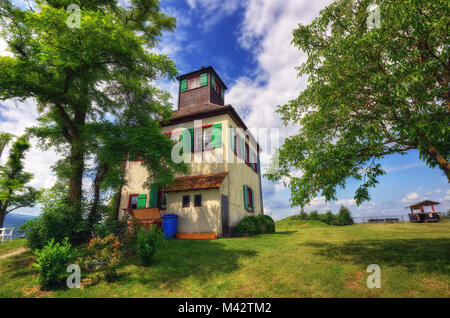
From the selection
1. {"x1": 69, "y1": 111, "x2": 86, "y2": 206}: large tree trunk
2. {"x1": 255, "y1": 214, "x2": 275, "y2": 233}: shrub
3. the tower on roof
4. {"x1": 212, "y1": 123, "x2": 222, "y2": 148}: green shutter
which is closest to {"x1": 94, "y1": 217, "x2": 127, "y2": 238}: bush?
{"x1": 69, "y1": 111, "x2": 86, "y2": 206}: large tree trunk

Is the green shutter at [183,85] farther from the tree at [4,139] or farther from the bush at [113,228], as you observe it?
the tree at [4,139]

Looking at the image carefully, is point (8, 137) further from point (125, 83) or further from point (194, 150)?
point (194, 150)

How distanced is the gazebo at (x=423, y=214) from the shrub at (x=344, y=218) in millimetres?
5079

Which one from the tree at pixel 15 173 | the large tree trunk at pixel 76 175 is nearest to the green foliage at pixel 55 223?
the large tree trunk at pixel 76 175

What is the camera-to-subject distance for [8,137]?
20.9m

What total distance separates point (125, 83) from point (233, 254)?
34.0ft

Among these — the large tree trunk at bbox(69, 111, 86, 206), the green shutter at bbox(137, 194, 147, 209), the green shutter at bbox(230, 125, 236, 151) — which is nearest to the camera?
the large tree trunk at bbox(69, 111, 86, 206)

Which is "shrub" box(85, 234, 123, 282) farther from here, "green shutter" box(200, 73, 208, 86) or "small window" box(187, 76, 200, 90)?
"small window" box(187, 76, 200, 90)

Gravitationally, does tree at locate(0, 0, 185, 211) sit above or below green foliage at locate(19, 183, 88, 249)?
above

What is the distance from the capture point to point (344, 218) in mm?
22031

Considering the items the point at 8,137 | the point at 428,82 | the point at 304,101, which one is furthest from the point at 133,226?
the point at 8,137

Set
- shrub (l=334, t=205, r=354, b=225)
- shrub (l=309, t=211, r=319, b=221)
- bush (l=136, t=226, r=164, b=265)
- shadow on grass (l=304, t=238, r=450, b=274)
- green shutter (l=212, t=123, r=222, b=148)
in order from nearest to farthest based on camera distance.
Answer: shadow on grass (l=304, t=238, r=450, b=274) < bush (l=136, t=226, r=164, b=265) < green shutter (l=212, t=123, r=222, b=148) < shrub (l=334, t=205, r=354, b=225) < shrub (l=309, t=211, r=319, b=221)

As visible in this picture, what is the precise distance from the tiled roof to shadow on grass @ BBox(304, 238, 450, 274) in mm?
5707

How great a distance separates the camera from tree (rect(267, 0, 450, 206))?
4.65m
